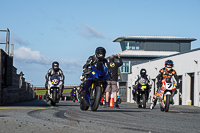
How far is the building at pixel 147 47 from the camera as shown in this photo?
78000 millimetres

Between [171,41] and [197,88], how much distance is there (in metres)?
48.3

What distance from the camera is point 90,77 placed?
11.4 meters

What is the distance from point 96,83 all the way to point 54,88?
5.95m

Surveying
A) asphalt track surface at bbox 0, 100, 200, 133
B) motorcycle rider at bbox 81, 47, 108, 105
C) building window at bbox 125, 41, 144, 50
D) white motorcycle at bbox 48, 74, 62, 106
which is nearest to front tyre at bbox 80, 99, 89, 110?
motorcycle rider at bbox 81, 47, 108, 105

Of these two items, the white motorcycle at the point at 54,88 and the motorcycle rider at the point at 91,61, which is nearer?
the motorcycle rider at the point at 91,61

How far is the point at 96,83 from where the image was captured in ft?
37.0

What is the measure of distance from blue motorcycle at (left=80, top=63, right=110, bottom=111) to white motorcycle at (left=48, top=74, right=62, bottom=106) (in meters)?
5.38

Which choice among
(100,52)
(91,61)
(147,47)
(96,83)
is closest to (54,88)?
(91,61)

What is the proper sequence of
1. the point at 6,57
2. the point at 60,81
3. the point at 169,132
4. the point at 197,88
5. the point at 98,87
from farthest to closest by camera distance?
1. the point at 197,88
2. the point at 6,57
3. the point at 60,81
4. the point at 98,87
5. the point at 169,132

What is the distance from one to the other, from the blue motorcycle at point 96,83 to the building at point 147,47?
65.9 metres

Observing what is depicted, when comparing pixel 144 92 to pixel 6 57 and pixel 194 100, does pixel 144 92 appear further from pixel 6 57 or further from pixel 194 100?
pixel 194 100

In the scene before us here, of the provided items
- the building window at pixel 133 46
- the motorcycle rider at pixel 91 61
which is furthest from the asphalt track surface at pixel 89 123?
the building window at pixel 133 46

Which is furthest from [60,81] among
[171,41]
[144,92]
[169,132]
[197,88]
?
[171,41]

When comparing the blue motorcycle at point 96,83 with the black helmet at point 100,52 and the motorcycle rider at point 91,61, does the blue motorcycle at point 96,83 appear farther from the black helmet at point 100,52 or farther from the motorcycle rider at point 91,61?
the black helmet at point 100,52
